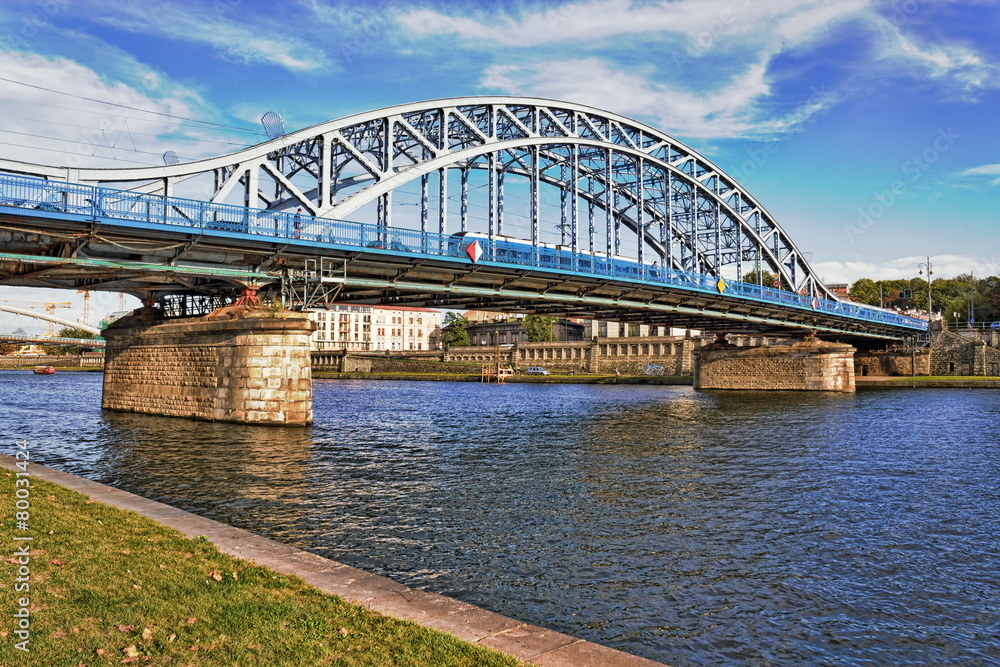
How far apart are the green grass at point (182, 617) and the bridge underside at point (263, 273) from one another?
22697 millimetres

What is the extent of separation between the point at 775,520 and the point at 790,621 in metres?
6.46

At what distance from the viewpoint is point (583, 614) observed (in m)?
9.89

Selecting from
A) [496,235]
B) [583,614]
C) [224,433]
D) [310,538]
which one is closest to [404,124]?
[496,235]

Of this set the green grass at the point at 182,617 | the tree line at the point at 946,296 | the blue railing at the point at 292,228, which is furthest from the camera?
the tree line at the point at 946,296

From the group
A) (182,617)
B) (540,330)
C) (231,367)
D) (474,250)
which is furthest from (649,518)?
(540,330)

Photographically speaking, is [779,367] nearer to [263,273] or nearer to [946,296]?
[263,273]

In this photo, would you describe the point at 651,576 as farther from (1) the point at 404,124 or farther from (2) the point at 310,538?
(1) the point at 404,124

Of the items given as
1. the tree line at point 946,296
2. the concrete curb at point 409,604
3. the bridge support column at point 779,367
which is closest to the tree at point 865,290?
the tree line at point 946,296

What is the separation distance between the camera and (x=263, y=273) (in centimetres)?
3569

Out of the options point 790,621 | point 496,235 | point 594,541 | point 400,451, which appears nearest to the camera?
point 790,621
